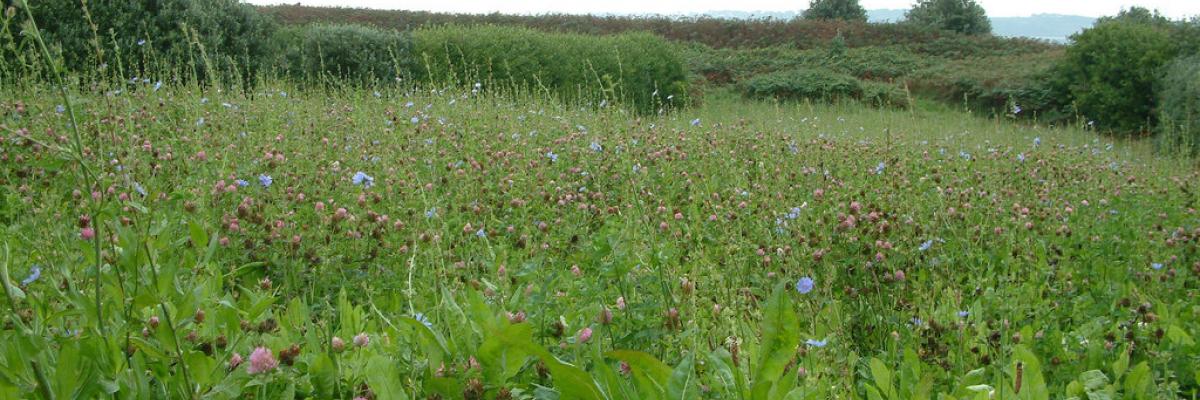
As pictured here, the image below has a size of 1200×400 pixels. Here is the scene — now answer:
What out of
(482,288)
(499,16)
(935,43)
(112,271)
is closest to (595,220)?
(482,288)

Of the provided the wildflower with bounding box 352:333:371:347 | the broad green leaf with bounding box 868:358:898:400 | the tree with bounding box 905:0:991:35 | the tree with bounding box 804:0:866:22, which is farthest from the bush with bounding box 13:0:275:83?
the tree with bounding box 804:0:866:22

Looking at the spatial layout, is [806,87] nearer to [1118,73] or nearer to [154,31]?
[1118,73]

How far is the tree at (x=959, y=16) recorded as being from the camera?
3366 cm

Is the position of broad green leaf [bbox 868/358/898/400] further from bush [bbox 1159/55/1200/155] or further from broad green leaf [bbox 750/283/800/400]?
bush [bbox 1159/55/1200/155]

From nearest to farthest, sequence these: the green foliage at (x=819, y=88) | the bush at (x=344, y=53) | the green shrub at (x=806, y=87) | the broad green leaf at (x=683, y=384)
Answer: the broad green leaf at (x=683, y=384) < the bush at (x=344, y=53) < the green foliage at (x=819, y=88) < the green shrub at (x=806, y=87)

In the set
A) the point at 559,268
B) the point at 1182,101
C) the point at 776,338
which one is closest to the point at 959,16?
the point at 1182,101

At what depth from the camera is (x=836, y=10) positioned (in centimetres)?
3822

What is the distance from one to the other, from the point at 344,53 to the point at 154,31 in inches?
98.4

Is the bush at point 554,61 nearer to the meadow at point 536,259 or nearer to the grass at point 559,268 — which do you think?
the meadow at point 536,259

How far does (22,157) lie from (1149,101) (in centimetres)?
1678

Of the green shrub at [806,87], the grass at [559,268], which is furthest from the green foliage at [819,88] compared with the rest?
the grass at [559,268]

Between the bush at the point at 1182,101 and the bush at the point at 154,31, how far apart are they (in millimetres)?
10735

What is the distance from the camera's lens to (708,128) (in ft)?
24.5

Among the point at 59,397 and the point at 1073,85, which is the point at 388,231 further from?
the point at 1073,85
